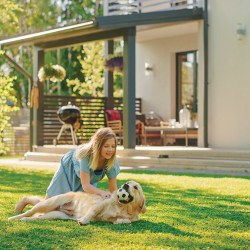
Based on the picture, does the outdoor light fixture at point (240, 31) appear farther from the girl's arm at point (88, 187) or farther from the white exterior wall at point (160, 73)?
the girl's arm at point (88, 187)

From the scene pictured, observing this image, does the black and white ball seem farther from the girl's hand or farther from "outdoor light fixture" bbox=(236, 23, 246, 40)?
"outdoor light fixture" bbox=(236, 23, 246, 40)

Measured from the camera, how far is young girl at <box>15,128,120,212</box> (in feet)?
20.1

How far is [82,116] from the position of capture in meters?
17.5

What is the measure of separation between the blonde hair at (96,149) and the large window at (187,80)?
10898mm

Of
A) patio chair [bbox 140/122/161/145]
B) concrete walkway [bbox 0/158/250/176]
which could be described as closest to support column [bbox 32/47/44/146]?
concrete walkway [bbox 0/158/250/176]

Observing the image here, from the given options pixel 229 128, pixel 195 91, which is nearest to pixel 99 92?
pixel 195 91

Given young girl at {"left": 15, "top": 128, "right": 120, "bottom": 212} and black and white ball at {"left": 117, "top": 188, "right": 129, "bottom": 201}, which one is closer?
black and white ball at {"left": 117, "top": 188, "right": 129, "bottom": 201}

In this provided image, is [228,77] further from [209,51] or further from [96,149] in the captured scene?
[96,149]

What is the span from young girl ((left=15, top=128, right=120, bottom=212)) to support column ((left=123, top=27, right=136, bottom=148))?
7.58 m

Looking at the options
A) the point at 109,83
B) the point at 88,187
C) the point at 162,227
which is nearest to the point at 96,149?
Answer: the point at 88,187

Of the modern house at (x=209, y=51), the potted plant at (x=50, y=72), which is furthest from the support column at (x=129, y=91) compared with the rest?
the potted plant at (x=50, y=72)

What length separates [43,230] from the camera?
550cm

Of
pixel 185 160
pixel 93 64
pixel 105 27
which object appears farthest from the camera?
pixel 93 64

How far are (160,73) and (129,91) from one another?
3826mm
